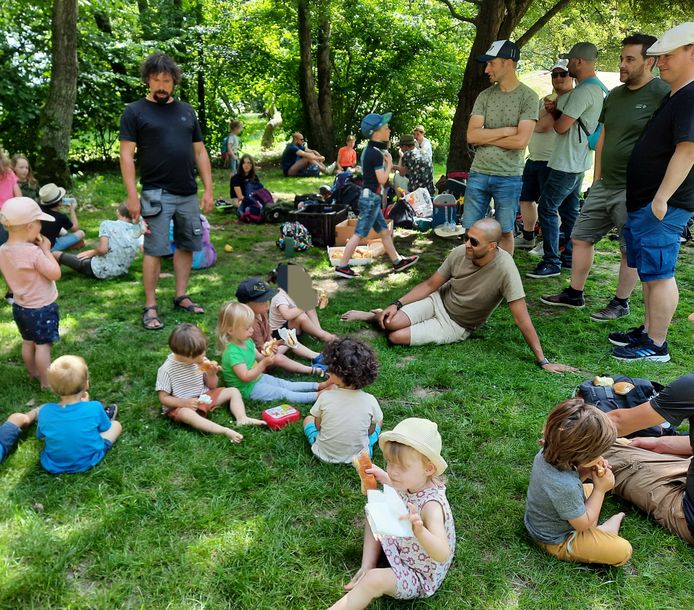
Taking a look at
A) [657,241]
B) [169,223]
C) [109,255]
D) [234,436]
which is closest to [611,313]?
[657,241]

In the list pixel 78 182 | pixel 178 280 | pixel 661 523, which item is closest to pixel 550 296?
pixel 661 523

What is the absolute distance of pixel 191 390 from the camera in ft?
11.4

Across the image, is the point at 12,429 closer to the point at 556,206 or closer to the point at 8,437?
the point at 8,437

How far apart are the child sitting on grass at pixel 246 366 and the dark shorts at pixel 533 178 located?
4.34 meters

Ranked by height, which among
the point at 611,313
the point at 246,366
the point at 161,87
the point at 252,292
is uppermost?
the point at 161,87

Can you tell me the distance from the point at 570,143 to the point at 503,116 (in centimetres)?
105

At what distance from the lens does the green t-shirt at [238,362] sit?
364 cm

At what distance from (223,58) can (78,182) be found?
6.51 metres

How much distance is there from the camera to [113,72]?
1245 centimetres

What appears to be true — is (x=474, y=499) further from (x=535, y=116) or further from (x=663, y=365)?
(x=535, y=116)

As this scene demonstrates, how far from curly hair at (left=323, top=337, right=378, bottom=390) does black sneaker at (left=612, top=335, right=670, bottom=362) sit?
2426 millimetres

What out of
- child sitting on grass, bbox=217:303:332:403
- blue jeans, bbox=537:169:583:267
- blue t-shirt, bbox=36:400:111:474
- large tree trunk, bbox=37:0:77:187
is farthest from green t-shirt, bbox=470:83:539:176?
large tree trunk, bbox=37:0:77:187

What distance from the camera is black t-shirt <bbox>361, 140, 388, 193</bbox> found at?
20.1 ft

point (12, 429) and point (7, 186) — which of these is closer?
point (12, 429)
